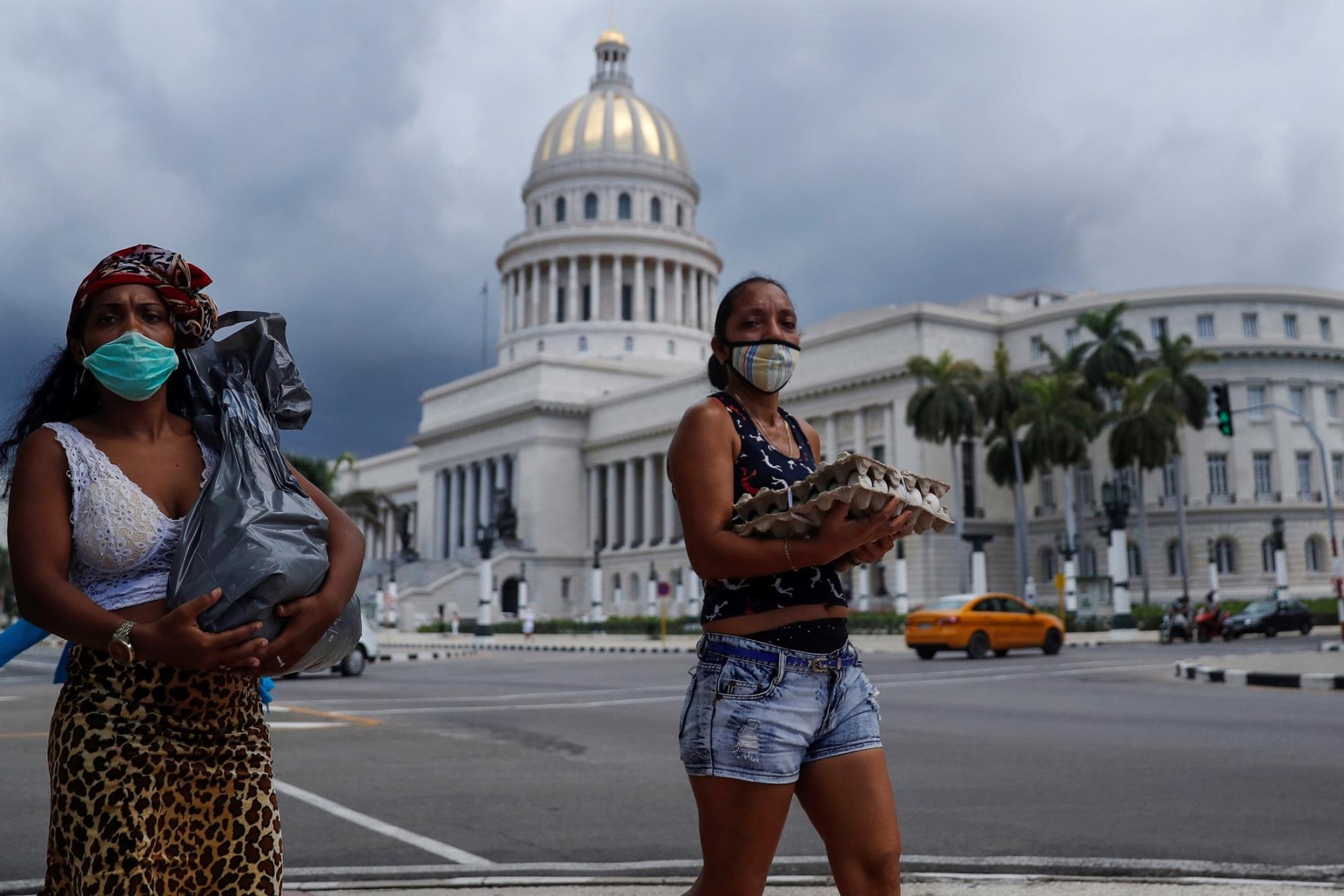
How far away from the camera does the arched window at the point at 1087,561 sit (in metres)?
60.5

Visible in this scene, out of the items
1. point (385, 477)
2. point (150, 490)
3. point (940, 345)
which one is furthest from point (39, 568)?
point (385, 477)

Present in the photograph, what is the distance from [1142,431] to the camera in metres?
52.4

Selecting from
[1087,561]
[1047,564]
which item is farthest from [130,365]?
[1047,564]

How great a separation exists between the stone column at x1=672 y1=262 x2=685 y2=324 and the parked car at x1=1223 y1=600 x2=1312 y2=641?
204 ft

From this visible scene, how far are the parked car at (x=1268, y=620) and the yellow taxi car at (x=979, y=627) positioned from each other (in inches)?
457

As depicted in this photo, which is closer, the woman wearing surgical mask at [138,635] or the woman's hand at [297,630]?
the woman wearing surgical mask at [138,635]

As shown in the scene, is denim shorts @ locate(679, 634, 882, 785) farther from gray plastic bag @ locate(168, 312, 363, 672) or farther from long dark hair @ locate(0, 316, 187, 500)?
long dark hair @ locate(0, 316, 187, 500)

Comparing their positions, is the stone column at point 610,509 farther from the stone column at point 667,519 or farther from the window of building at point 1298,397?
the window of building at point 1298,397

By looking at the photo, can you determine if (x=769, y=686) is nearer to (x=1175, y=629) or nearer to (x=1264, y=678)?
(x=1264, y=678)

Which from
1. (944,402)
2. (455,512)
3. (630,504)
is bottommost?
(630,504)

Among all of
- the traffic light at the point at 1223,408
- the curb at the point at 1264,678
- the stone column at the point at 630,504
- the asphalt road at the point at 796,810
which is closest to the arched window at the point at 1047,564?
the stone column at the point at 630,504

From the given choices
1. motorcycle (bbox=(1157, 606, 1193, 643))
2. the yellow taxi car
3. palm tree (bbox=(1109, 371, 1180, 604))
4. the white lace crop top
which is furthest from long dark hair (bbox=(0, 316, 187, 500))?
palm tree (bbox=(1109, 371, 1180, 604))

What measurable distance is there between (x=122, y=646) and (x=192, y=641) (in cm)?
15

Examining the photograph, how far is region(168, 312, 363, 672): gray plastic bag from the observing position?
109 inches
